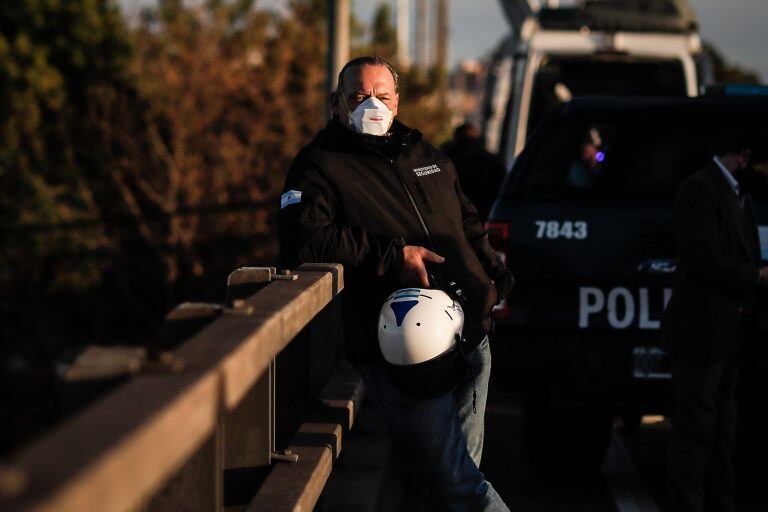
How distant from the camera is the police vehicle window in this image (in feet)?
51.7

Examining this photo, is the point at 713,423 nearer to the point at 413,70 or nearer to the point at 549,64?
the point at 549,64

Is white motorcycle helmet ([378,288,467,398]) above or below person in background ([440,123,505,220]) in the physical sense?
above

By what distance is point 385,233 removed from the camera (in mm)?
4137

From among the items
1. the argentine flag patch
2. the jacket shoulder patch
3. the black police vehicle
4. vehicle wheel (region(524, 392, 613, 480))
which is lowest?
vehicle wheel (region(524, 392, 613, 480))

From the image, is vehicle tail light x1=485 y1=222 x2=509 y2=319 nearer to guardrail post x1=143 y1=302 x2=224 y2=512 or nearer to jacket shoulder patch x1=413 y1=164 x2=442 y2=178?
jacket shoulder patch x1=413 y1=164 x2=442 y2=178

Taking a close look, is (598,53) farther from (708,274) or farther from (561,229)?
(708,274)

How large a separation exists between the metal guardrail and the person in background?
4.78 metres

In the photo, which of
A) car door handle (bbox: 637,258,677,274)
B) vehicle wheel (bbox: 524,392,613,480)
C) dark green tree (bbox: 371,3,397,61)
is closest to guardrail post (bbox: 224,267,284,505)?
car door handle (bbox: 637,258,677,274)

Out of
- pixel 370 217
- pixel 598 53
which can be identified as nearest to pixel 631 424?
pixel 370 217

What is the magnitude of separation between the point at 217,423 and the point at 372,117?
1.24m

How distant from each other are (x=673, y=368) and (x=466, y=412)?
1.86 meters

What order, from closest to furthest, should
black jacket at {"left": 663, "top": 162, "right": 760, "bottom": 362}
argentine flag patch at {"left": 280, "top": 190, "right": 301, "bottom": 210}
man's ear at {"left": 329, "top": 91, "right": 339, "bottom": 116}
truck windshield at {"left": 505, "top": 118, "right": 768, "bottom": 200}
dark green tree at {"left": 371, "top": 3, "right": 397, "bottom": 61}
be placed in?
argentine flag patch at {"left": 280, "top": 190, "right": 301, "bottom": 210} < man's ear at {"left": 329, "top": 91, "right": 339, "bottom": 116} < black jacket at {"left": 663, "top": 162, "right": 760, "bottom": 362} < truck windshield at {"left": 505, "top": 118, "right": 768, "bottom": 200} < dark green tree at {"left": 371, "top": 3, "right": 397, "bottom": 61}

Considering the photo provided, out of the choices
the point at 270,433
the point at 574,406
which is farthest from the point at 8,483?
the point at 574,406

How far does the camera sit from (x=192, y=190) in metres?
27.5
